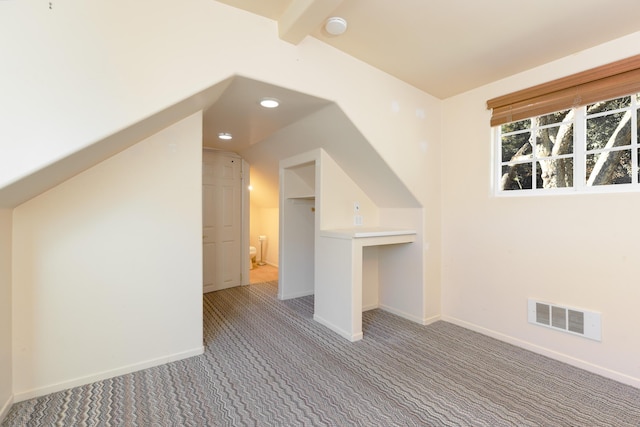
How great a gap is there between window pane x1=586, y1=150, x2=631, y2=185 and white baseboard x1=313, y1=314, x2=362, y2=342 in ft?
7.64

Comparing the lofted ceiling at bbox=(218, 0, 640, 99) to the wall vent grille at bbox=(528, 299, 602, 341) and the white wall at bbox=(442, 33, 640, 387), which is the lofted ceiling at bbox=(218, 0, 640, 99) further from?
the wall vent grille at bbox=(528, 299, 602, 341)

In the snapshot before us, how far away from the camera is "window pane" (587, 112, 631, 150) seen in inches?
88.3

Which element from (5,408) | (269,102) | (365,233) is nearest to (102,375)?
(5,408)

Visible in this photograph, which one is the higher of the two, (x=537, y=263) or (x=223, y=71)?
(x=223, y=71)

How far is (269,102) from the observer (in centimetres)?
253

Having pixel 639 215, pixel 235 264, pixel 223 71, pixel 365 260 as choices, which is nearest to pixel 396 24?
pixel 223 71

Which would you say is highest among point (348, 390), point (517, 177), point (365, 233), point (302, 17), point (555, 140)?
point (302, 17)

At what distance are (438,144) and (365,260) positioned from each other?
5.20 ft

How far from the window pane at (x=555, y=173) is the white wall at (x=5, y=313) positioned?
393 centimetres

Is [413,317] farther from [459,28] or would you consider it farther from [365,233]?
[459,28]

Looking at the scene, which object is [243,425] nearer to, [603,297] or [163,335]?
[163,335]

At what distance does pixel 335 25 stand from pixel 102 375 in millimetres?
2965

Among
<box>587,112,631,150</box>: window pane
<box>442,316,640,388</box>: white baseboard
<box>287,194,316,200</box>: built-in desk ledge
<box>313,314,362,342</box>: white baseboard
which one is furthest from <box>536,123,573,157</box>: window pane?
<box>287,194,316,200</box>: built-in desk ledge

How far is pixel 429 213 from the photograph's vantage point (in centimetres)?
320
